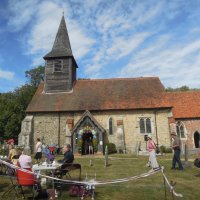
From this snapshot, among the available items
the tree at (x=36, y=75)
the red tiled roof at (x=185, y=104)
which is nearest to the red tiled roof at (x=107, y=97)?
the red tiled roof at (x=185, y=104)

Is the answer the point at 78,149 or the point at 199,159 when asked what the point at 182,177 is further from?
the point at 78,149

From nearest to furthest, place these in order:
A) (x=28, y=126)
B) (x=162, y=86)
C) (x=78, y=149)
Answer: (x=78, y=149) → (x=28, y=126) → (x=162, y=86)

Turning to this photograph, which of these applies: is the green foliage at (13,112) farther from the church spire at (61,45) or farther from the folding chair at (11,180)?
the folding chair at (11,180)

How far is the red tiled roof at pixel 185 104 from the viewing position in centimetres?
3025

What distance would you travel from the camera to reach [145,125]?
28.7 meters

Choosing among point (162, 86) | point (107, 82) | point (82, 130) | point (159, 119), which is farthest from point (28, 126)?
point (162, 86)

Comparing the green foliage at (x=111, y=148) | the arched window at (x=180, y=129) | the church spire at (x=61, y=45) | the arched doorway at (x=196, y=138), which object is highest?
the church spire at (x=61, y=45)

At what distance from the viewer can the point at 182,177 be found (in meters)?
11.5

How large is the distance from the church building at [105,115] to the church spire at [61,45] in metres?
0.79

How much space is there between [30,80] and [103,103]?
125 feet

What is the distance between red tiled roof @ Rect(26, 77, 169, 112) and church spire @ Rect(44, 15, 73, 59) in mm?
4604

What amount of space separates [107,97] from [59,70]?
306 inches

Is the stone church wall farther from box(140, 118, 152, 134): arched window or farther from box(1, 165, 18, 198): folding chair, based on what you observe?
box(1, 165, 18, 198): folding chair

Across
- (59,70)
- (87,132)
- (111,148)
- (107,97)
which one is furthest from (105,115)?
(59,70)
